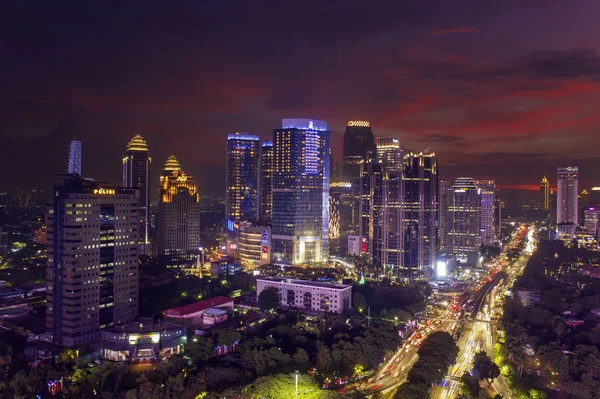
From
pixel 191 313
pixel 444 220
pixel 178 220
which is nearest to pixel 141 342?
pixel 191 313

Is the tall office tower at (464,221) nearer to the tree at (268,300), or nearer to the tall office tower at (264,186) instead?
the tall office tower at (264,186)

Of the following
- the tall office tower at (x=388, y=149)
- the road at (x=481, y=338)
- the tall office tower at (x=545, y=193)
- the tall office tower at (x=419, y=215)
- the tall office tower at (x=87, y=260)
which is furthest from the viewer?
the tall office tower at (x=545, y=193)

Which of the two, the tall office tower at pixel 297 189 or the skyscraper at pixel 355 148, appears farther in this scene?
the skyscraper at pixel 355 148

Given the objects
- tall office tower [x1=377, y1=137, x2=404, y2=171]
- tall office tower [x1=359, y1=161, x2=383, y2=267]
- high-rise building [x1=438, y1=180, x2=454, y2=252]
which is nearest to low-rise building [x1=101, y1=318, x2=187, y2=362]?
tall office tower [x1=359, y1=161, x2=383, y2=267]

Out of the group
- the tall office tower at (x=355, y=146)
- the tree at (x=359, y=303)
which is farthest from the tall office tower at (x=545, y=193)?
the tree at (x=359, y=303)

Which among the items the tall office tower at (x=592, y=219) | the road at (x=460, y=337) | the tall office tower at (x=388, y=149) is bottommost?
the road at (x=460, y=337)

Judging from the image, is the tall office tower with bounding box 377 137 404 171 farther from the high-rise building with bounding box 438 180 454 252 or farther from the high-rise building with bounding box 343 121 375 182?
the high-rise building with bounding box 343 121 375 182

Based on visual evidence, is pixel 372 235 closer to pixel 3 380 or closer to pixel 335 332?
pixel 335 332
